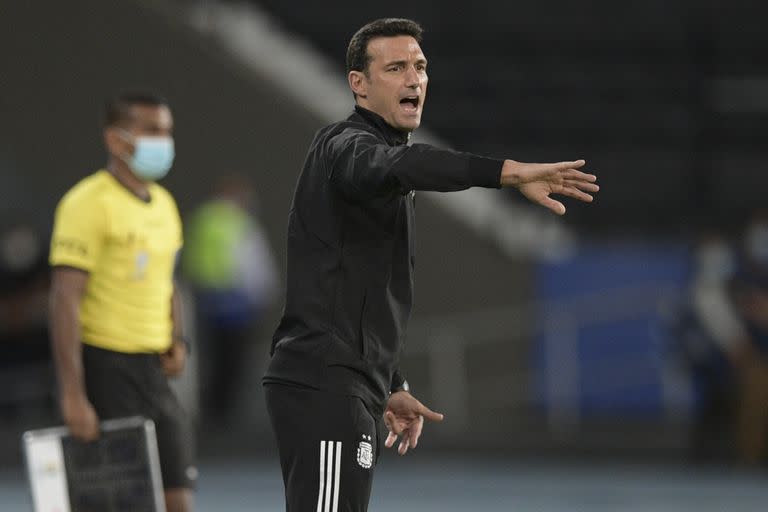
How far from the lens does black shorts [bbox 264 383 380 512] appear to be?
457 centimetres

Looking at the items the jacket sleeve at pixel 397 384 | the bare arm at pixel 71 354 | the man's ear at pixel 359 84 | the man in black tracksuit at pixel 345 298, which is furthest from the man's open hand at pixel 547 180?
the bare arm at pixel 71 354

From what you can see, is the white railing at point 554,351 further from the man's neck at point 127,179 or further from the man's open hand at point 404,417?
the man's open hand at point 404,417

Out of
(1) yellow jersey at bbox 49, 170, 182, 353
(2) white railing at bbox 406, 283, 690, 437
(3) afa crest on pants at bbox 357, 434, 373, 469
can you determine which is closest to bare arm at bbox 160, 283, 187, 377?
(1) yellow jersey at bbox 49, 170, 182, 353

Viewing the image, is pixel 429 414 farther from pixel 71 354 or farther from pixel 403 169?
pixel 71 354

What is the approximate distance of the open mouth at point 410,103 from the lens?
15.4ft

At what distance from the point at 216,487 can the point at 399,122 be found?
823cm

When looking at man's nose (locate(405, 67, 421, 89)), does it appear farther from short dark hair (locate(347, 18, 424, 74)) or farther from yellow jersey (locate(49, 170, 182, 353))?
yellow jersey (locate(49, 170, 182, 353))

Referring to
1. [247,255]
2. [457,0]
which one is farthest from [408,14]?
[247,255]

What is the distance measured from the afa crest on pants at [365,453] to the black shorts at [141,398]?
2090 millimetres

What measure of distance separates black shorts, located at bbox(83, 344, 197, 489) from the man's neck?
2.39 feet

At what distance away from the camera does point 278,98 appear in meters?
15.8

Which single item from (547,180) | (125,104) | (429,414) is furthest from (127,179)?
(547,180)

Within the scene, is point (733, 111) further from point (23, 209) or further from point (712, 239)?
point (23, 209)

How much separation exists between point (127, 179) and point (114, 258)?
1.33 ft
